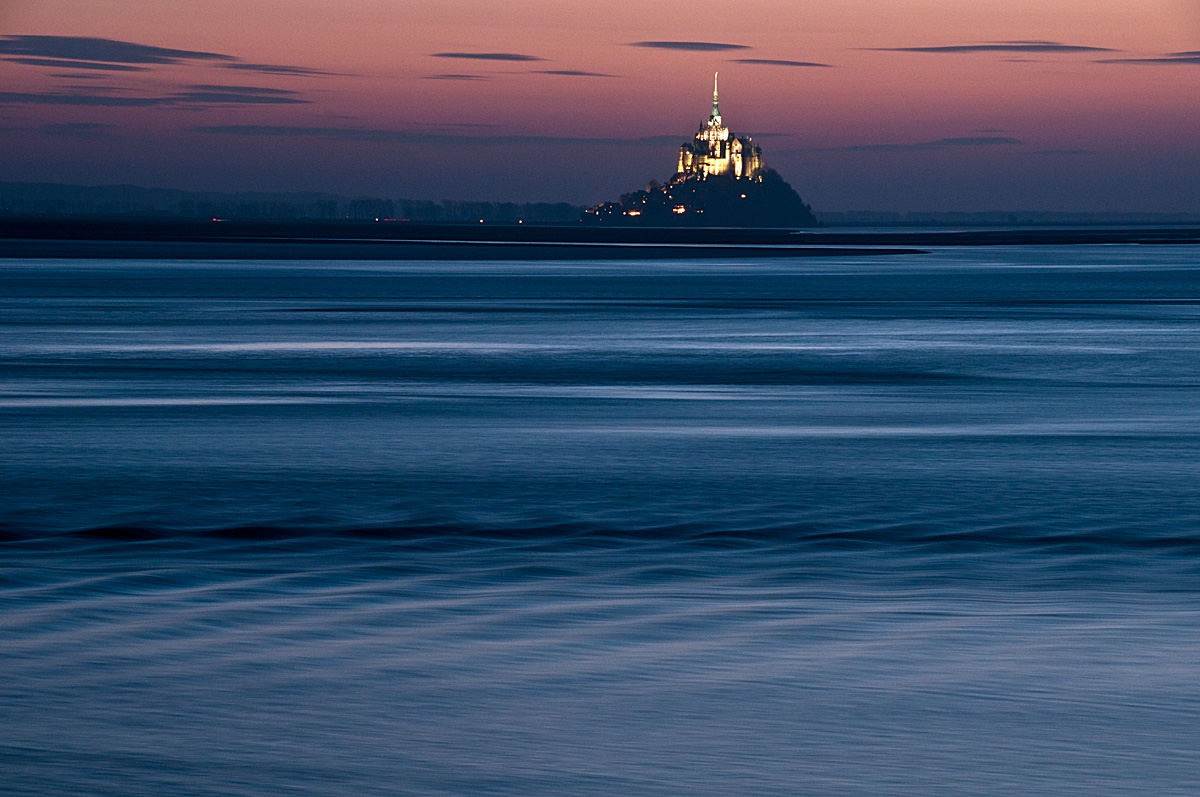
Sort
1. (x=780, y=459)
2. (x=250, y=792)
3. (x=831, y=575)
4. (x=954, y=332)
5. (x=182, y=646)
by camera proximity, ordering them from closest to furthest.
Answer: (x=250, y=792)
(x=182, y=646)
(x=831, y=575)
(x=780, y=459)
(x=954, y=332)

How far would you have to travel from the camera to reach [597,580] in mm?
9703

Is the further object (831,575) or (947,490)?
(947,490)

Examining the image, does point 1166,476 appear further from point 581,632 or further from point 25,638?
point 25,638

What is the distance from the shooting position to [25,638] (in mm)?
8094

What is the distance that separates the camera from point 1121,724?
659 cm

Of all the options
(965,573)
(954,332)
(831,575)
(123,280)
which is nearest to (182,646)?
(831,575)

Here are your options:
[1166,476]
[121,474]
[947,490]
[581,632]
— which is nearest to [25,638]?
[581,632]

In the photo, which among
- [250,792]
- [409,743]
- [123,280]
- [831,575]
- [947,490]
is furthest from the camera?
[123,280]

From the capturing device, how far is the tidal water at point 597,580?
6.25 m

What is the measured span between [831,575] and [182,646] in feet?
12.5

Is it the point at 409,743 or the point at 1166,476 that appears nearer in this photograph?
the point at 409,743

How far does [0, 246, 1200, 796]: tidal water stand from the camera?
6.25 metres

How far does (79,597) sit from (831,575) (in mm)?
4212

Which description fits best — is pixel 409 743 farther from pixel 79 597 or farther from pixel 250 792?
pixel 79 597
